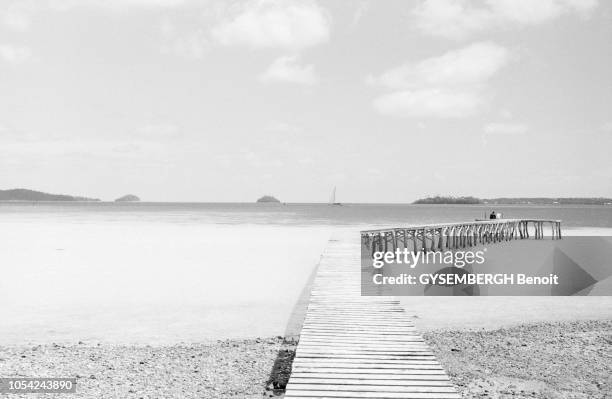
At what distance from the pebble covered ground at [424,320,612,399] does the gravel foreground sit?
12 mm

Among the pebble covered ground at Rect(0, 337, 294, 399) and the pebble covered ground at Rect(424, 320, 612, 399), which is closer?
the pebble covered ground at Rect(0, 337, 294, 399)

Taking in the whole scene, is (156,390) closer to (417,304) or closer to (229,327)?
(229,327)

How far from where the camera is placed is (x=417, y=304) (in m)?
11.3

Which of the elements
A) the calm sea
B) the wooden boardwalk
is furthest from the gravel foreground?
the calm sea

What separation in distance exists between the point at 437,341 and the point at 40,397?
5236mm

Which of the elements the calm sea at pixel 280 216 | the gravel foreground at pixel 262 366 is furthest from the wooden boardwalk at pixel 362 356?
the calm sea at pixel 280 216

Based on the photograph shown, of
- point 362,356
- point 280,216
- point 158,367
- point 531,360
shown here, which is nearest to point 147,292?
point 158,367

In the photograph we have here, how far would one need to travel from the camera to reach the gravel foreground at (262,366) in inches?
239

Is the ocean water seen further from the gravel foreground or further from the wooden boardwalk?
the wooden boardwalk

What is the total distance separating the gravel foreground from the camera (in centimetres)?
606

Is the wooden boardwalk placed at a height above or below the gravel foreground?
above

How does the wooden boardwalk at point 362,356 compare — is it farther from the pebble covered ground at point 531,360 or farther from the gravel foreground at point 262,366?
the pebble covered ground at point 531,360

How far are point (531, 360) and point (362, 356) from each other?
2.75 m

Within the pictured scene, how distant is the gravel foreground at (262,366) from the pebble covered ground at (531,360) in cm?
1
